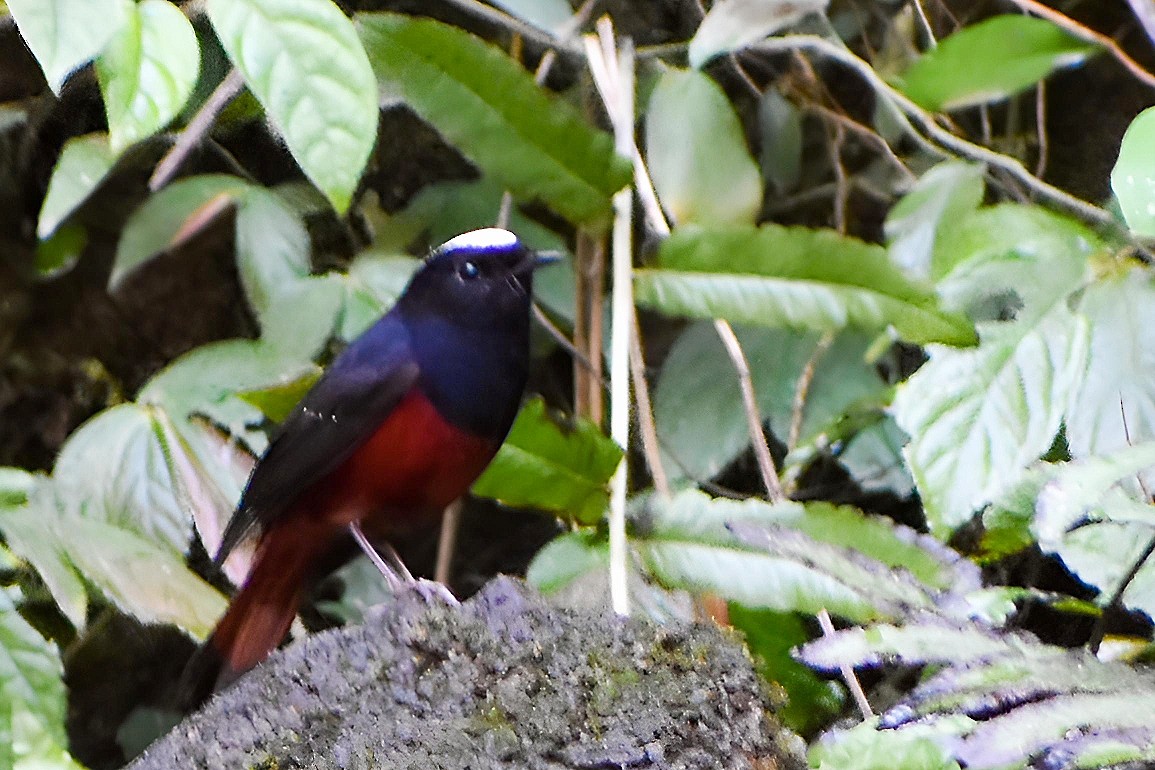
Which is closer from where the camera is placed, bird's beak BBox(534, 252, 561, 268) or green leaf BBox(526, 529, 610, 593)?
green leaf BBox(526, 529, 610, 593)

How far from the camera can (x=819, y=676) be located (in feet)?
4.12

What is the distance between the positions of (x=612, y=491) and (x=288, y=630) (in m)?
0.52

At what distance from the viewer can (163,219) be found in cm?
166

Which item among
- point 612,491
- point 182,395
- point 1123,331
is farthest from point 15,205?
point 1123,331

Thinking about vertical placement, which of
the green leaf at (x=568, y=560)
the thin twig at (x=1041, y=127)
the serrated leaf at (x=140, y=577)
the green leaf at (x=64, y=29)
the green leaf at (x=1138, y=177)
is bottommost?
the serrated leaf at (x=140, y=577)

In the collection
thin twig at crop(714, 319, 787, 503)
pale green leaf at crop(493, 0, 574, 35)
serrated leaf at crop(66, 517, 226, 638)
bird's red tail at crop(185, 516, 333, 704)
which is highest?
pale green leaf at crop(493, 0, 574, 35)

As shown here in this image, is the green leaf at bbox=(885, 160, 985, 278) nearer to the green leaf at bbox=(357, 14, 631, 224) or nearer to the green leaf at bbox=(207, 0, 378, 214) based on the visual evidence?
the green leaf at bbox=(357, 14, 631, 224)

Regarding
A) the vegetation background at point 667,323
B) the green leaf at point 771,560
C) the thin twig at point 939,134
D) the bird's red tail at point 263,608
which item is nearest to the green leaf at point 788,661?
the vegetation background at point 667,323

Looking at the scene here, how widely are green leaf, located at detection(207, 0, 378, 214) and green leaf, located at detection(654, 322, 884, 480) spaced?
751mm

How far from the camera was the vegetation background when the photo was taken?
0.98 meters

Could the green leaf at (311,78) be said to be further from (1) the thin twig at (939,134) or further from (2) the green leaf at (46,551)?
(1) the thin twig at (939,134)

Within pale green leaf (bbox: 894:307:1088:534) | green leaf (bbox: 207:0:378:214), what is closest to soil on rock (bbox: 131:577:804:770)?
pale green leaf (bbox: 894:307:1088:534)

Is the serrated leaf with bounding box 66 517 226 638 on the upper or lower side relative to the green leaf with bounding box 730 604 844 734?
lower

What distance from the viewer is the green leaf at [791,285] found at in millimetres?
1139
